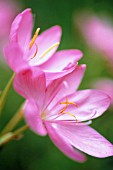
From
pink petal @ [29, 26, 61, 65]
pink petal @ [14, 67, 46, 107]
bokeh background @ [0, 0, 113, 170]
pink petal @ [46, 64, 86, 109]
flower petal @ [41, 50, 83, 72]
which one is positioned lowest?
bokeh background @ [0, 0, 113, 170]

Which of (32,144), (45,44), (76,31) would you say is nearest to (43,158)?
(32,144)

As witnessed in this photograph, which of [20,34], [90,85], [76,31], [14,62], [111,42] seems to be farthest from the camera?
[76,31]

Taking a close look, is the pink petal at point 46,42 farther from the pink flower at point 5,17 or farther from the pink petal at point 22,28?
the pink flower at point 5,17

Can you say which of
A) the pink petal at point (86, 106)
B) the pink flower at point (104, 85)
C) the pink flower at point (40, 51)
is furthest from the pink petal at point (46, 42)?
the pink flower at point (104, 85)

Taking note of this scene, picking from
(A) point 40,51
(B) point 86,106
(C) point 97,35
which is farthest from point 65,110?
(C) point 97,35

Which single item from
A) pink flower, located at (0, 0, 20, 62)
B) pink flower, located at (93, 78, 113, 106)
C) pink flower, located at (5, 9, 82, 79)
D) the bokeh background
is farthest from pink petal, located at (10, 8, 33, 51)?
pink flower, located at (0, 0, 20, 62)

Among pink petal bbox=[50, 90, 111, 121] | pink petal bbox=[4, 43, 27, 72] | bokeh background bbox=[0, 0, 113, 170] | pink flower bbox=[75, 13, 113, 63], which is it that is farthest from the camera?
pink flower bbox=[75, 13, 113, 63]

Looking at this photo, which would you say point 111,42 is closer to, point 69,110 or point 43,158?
point 43,158

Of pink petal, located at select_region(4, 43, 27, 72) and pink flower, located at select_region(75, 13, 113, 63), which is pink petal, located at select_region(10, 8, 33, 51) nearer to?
pink petal, located at select_region(4, 43, 27, 72)
